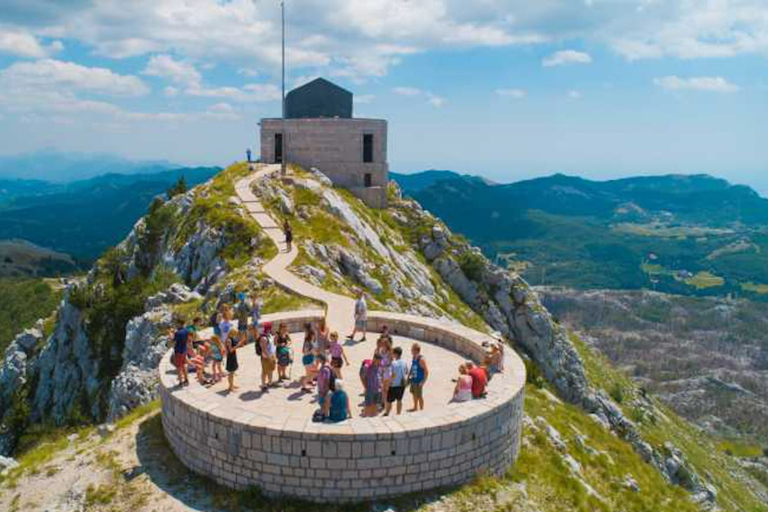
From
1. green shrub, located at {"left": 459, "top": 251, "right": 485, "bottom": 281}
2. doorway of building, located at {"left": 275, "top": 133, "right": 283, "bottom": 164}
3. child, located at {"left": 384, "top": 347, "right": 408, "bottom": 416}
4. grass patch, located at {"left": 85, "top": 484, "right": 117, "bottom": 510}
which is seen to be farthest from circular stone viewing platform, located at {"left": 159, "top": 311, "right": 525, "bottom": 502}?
doorway of building, located at {"left": 275, "top": 133, "right": 283, "bottom": 164}

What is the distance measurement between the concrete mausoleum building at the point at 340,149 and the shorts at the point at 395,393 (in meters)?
45.2

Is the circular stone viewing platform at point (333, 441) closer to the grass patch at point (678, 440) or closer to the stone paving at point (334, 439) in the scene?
the stone paving at point (334, 439)

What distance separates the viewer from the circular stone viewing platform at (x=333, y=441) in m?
13.4

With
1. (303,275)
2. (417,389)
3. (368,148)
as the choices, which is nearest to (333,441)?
(417,389)

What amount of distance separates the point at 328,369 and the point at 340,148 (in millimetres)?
47040

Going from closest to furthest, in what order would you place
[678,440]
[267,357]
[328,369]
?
[328,369] < [267,357] < [678,440]

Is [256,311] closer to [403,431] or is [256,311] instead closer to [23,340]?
[403,431]

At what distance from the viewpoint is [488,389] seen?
1612 centimetres

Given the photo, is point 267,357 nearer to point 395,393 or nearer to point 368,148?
point 395,393

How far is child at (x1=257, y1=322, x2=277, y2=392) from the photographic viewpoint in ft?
53.7

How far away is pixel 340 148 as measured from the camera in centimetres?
5978

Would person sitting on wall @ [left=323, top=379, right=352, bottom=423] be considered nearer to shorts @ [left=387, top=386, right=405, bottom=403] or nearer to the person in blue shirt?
shorts @ [left=387, top=386, right=405, bottom=403]

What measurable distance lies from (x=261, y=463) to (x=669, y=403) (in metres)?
199

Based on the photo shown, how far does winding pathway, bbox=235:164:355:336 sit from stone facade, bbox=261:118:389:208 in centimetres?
804
